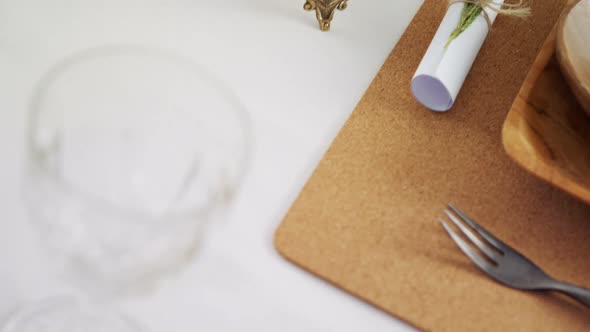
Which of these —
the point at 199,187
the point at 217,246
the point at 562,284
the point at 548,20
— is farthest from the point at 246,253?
the point at 548,20

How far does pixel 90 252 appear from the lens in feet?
1.29

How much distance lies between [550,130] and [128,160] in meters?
0.36

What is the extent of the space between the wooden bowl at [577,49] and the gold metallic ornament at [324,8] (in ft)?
0.72

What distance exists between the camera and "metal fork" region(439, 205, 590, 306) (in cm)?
53

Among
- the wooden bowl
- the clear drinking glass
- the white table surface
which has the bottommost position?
the white table surface

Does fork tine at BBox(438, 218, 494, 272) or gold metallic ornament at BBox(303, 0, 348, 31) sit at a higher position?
gold metallic ornament at BBox(303, 0, 348, 31)

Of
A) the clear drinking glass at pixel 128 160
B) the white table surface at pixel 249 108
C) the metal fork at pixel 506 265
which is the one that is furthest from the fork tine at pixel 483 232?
the clear drinking glass at pixel 128 160

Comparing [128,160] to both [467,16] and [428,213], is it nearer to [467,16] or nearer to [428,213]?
[428,213]

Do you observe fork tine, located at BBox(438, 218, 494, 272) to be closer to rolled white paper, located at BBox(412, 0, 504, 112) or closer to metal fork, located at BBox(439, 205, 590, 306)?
metal fork, located at BBox(439, 205, 590, 306)

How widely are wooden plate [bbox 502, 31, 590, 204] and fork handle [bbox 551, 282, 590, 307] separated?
0.07 metres

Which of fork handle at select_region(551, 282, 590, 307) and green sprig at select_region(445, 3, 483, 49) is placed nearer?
fork handle at select_region(551, 282, 590, 307)

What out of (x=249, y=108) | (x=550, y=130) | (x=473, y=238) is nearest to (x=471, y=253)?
(x=473, y=238)

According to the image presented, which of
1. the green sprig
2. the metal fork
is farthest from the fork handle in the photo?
the green sprig

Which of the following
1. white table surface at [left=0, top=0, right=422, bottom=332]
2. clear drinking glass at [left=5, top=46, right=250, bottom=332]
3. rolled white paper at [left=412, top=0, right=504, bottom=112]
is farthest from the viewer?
rolled white paper at [left=412, top=0, right=504, bottom=112]
